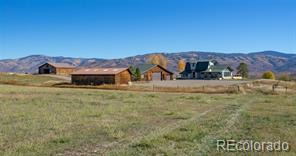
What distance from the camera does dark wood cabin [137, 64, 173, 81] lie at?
9775 centimetres

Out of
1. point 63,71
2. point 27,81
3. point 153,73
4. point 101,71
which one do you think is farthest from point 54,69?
point 101,71

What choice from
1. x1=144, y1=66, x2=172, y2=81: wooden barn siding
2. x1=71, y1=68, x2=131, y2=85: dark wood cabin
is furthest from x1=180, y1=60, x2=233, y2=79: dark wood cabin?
x1=71, y1=68, x2=131, y2=85: dark wood cabin

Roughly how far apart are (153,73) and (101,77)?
27328 mm

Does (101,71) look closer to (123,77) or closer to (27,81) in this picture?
(123,77)

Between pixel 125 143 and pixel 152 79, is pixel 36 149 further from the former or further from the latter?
pixel 152 79

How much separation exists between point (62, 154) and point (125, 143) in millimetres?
2532

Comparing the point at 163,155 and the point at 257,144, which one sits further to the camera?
the point at 257,144

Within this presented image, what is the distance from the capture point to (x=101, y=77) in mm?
74625

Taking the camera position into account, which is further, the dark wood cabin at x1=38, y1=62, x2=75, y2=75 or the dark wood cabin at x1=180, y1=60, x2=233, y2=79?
the dark wood cabin at x1=38, y1=62, x2=75, y2=75

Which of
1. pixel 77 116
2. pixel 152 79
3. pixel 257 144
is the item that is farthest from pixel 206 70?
pixel 257 144

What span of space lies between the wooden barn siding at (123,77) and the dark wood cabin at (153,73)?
19047 millimetres

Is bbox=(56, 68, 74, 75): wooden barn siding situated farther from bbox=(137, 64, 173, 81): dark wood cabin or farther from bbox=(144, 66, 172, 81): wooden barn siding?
bbox=(144, 66, 172, 81): wooden barn siding

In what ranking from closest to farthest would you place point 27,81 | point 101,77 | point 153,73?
point 101,77 < point 27,81 < point 153,73

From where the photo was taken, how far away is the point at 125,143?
12.7m
